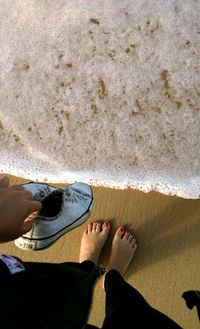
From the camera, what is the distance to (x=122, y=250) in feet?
5.86

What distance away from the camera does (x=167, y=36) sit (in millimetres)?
2131

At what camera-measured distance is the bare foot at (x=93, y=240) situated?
1820 millimetres

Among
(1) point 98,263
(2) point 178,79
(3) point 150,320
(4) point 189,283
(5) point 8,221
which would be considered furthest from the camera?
(2) point 178,79

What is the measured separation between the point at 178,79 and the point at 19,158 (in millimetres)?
908

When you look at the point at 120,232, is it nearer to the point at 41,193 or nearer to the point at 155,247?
Answer: the point at 155,247

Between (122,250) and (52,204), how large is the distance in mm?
367

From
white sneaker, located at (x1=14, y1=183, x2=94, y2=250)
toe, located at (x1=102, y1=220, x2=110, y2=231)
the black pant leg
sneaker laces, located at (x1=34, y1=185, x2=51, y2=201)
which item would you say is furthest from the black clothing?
toe, located at (x1=102, y1=220, x2=110, y2=231)

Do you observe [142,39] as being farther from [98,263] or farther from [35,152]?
[98,263]

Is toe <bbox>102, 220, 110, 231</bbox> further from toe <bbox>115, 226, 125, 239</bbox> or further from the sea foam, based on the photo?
the sea foam

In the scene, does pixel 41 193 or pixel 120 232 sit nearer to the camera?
pixel 41 193

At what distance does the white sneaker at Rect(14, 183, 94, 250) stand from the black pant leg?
0.34m

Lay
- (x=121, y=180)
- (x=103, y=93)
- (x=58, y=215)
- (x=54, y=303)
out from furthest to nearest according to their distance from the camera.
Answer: (x=103, y=93) → (x=121, y=180) → (x=58, y=215) → (x=54, y=303)

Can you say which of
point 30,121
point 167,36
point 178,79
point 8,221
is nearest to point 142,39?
point 167,36

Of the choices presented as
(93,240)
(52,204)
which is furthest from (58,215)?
(93,240)
